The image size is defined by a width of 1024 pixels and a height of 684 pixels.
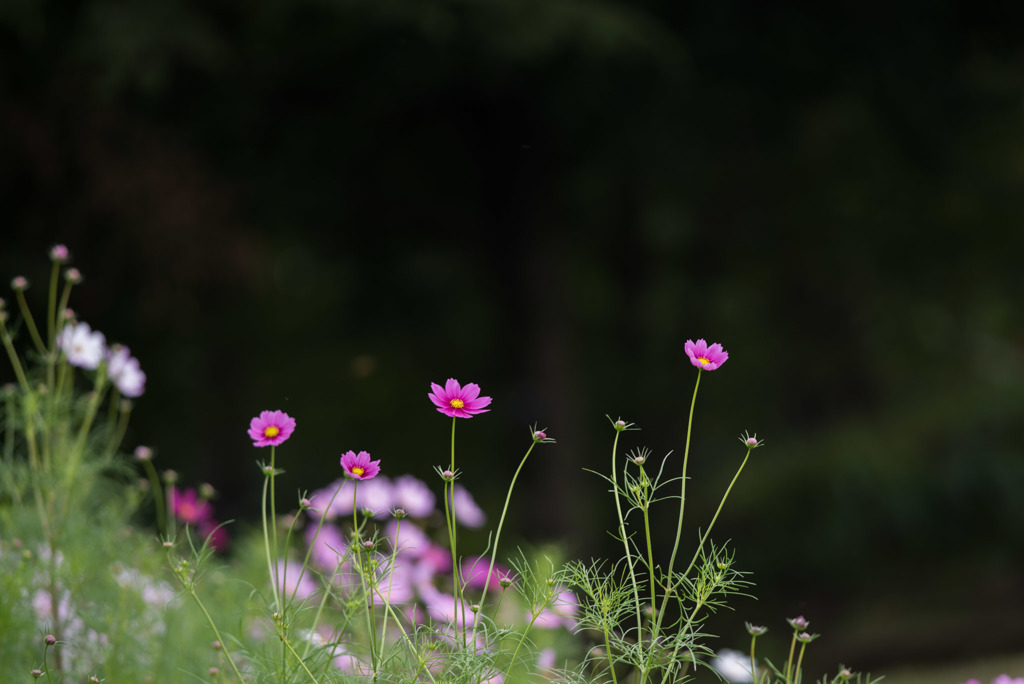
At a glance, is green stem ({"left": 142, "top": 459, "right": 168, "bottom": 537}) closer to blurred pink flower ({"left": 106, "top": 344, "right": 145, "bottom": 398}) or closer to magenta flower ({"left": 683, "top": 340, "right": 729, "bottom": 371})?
blurred pink flower ({"left": 106, "top": 344, "right": 145, "bottom": 398})

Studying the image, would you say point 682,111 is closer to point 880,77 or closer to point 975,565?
point 880,77

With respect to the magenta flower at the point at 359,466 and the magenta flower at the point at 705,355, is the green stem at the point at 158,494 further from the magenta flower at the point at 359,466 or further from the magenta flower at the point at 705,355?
the magenta flower at the point at 705,355

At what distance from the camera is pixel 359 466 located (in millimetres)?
959

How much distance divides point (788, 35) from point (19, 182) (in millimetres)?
4216

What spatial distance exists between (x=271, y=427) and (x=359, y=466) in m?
0.12

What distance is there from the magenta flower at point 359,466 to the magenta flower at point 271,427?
0.28 feet

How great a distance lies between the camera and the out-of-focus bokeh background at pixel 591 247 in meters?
4.68

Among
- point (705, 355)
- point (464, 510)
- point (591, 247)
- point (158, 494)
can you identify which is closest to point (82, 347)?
point (158, 494)

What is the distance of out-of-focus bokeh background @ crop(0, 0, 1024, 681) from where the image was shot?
468 cm

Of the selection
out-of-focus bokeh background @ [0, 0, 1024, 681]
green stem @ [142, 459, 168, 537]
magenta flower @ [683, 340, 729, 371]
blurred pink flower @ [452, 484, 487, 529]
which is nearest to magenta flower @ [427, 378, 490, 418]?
magenta flower @ [683, 340, 729, 371]

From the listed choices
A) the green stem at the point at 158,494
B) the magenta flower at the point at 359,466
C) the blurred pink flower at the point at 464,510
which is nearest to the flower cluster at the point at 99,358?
the green stem at the point at 158,494

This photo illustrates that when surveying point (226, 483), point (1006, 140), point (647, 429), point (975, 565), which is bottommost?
point (226, 483)

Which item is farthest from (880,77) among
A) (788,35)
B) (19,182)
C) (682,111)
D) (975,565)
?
(19,182)

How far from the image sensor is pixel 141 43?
3.96 metres
